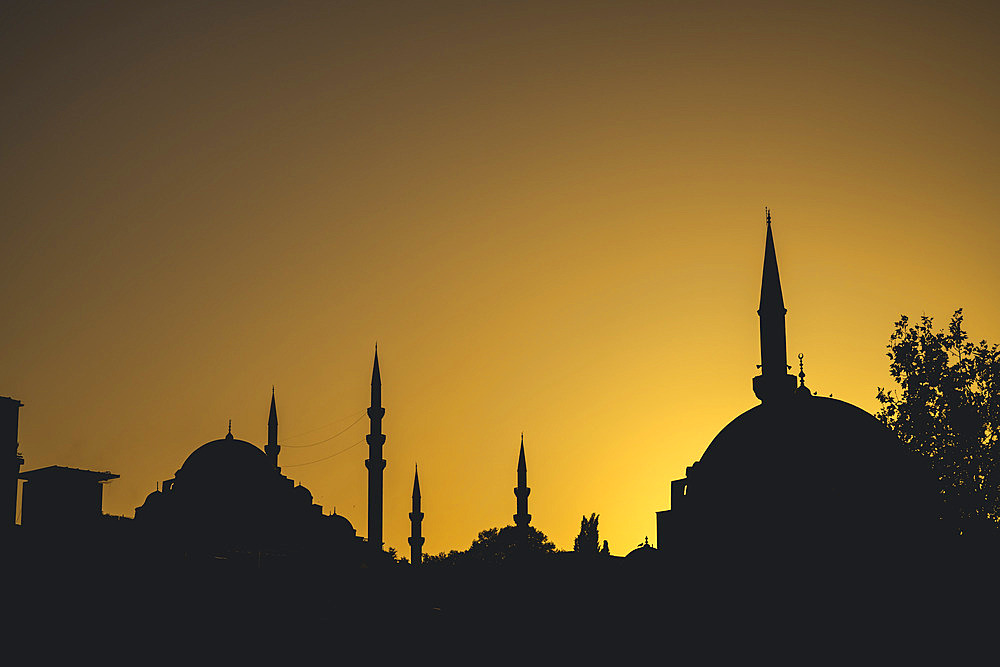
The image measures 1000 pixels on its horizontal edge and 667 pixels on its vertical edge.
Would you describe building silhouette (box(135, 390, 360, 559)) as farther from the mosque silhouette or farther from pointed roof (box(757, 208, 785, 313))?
pointed roof (box(757, 208, 785, 313))

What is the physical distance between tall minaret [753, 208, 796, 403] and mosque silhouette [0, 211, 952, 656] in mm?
50

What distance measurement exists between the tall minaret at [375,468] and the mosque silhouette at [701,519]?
10.4 feet

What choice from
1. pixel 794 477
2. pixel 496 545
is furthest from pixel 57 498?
pixel 496 545

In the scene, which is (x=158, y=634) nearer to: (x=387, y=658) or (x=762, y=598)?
(x=387, y=658)

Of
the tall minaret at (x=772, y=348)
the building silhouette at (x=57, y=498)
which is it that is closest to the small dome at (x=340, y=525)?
the building silhouette at (x=57, y=498)

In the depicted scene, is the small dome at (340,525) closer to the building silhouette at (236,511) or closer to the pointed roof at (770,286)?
the building silhouette at (236,511)

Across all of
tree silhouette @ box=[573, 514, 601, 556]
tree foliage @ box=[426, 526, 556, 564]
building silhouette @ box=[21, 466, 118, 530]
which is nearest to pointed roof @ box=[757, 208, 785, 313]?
tree silhouette @ box=[573, 514, 601, 556]

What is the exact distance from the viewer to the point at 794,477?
3938cm

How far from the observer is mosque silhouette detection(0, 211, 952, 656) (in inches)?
1403

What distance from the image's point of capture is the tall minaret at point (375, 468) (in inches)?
2089

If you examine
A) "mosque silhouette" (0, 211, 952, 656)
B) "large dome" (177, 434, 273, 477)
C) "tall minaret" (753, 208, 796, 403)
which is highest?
"tall minaret" (753, 208, 796, 403)

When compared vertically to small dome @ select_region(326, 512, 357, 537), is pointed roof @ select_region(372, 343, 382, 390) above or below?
above

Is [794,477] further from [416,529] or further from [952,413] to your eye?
[416,529]

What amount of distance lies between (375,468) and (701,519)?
18.7 m
